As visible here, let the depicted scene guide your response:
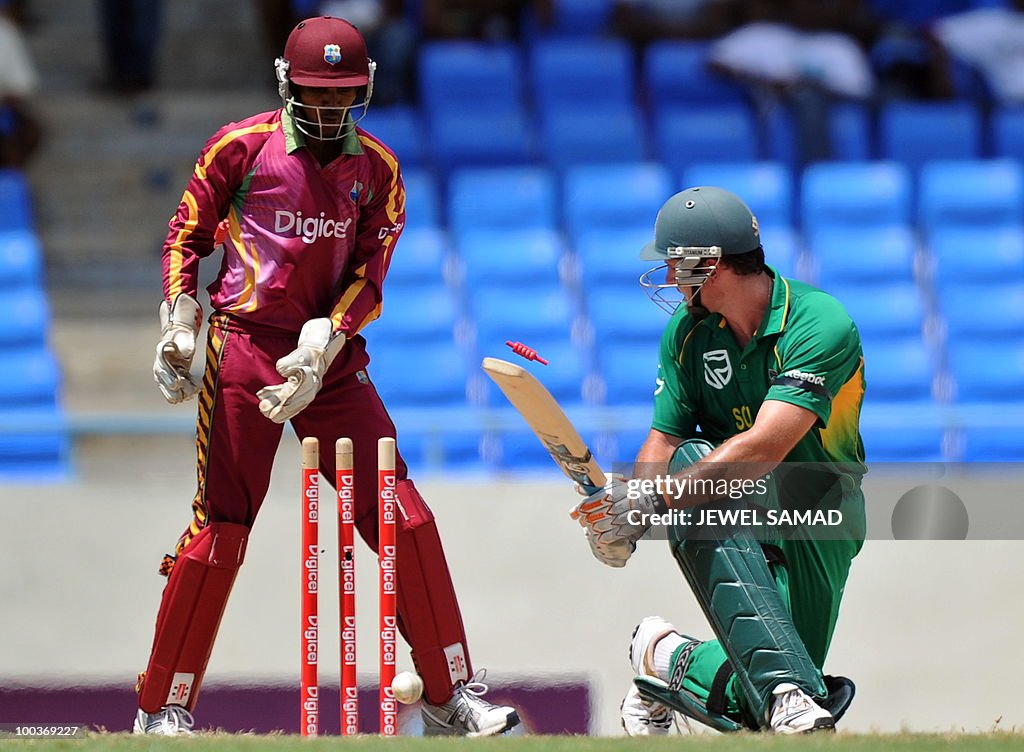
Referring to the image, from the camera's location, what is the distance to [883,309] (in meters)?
8.61

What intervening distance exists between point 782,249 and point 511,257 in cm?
133

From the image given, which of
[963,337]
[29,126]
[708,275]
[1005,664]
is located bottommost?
[1005,664]

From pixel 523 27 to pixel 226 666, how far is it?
5.26m

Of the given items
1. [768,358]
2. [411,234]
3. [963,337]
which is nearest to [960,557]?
[768,358]

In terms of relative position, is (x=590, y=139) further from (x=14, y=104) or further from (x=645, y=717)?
(x=645, y=717)

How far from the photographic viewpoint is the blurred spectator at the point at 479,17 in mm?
9805

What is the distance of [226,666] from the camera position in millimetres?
5680

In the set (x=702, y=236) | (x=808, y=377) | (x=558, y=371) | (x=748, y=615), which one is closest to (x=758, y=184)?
(x=558, y=371)

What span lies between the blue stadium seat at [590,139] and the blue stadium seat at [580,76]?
170mm

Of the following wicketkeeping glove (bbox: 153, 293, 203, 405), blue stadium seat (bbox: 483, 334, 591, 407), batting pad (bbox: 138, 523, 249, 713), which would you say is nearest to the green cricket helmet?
wicketkeeping glove (bbox: 153, 293, 203, 405)

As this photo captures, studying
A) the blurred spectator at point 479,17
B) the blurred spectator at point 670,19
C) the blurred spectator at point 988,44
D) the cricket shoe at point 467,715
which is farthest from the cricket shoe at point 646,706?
the blurred spectator at point 988,44

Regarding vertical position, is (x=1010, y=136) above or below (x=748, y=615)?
above

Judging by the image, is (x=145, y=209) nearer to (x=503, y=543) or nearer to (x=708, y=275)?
(x=503, y=543)

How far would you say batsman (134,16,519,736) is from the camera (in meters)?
4.12
